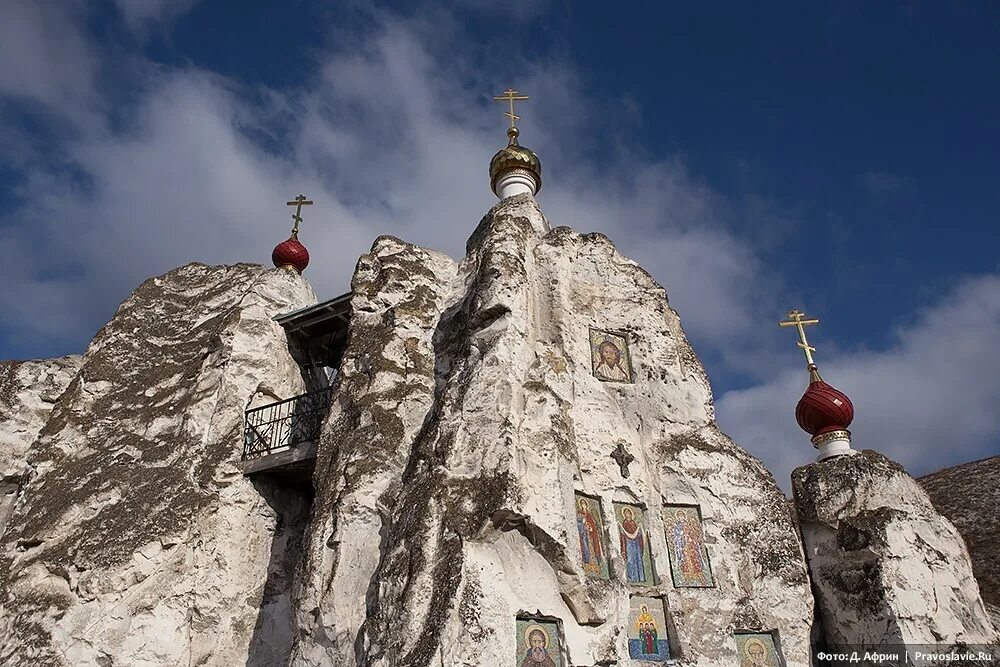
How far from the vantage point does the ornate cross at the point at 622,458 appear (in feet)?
31.0

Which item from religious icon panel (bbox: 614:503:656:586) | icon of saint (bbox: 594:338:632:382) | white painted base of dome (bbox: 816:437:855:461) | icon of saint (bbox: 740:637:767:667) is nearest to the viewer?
icon of saint (bbox: 740:637:767:667)

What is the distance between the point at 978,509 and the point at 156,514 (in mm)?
14043

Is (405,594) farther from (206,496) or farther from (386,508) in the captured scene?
(206,496)

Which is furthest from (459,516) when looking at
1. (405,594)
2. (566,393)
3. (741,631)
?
(741,631)

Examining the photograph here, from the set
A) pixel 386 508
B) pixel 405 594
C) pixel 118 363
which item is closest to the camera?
pixel 405 594

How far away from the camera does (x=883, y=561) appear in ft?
Result: 30.2

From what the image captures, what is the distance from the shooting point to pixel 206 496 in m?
11.1

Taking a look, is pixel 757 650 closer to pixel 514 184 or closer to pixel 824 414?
pixel 824 414

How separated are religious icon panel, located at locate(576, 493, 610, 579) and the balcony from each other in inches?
175

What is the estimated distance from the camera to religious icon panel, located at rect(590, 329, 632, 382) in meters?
10.3

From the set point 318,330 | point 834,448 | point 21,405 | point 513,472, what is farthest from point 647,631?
point 21,405

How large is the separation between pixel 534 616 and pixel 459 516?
1251mm

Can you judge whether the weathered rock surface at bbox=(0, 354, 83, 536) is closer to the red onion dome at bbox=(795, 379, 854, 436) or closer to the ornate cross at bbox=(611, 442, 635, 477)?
the ornate cross at bbox=(611, 442, 635, 477)

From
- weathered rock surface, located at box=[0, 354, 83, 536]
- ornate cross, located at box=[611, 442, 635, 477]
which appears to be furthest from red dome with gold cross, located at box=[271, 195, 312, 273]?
ornate cross, located at box=[611, 442, 635, 477]
